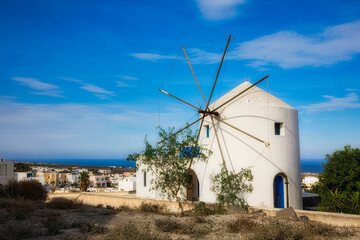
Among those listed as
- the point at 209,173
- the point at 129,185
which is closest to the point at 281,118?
the point at 209,173

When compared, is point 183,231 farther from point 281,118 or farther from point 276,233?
point 281,118

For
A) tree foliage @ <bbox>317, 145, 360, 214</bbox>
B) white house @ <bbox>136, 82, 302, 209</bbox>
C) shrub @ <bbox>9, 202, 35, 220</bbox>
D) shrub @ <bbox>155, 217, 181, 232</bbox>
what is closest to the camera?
shrub @ <bbox>155, 217, 181, 232</bbox>

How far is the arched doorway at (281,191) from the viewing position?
51.9 ft

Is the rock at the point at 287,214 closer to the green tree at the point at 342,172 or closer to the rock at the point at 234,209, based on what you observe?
the rock at the point at 234,209

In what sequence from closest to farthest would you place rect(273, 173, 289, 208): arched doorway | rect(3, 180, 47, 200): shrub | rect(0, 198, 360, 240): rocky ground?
rect(0, 198, 360, 240): rocky ground → rect(273, 173, 289, 208): arched doorway → rect(3, 180, 47, 200): shrub

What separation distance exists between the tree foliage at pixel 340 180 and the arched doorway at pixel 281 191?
1753mm

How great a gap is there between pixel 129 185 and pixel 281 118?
1250 inches

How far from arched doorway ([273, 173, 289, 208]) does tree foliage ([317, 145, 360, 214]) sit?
1.75 meters

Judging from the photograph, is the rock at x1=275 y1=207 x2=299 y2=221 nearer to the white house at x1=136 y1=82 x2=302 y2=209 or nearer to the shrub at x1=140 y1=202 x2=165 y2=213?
the white house at x1=136 y1=82 x2=302 y2=209

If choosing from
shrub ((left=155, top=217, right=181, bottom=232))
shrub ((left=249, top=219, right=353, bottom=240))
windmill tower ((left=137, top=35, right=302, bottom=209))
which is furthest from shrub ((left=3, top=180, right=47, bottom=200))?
shrub ((left=249, top=219, right=353, bottom=240))

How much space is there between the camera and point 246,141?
52.1 feet

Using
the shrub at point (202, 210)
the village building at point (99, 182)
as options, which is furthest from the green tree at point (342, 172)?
the village building at point (99, 182)

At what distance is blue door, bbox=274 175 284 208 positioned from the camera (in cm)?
1584

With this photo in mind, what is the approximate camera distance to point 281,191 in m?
15.9
